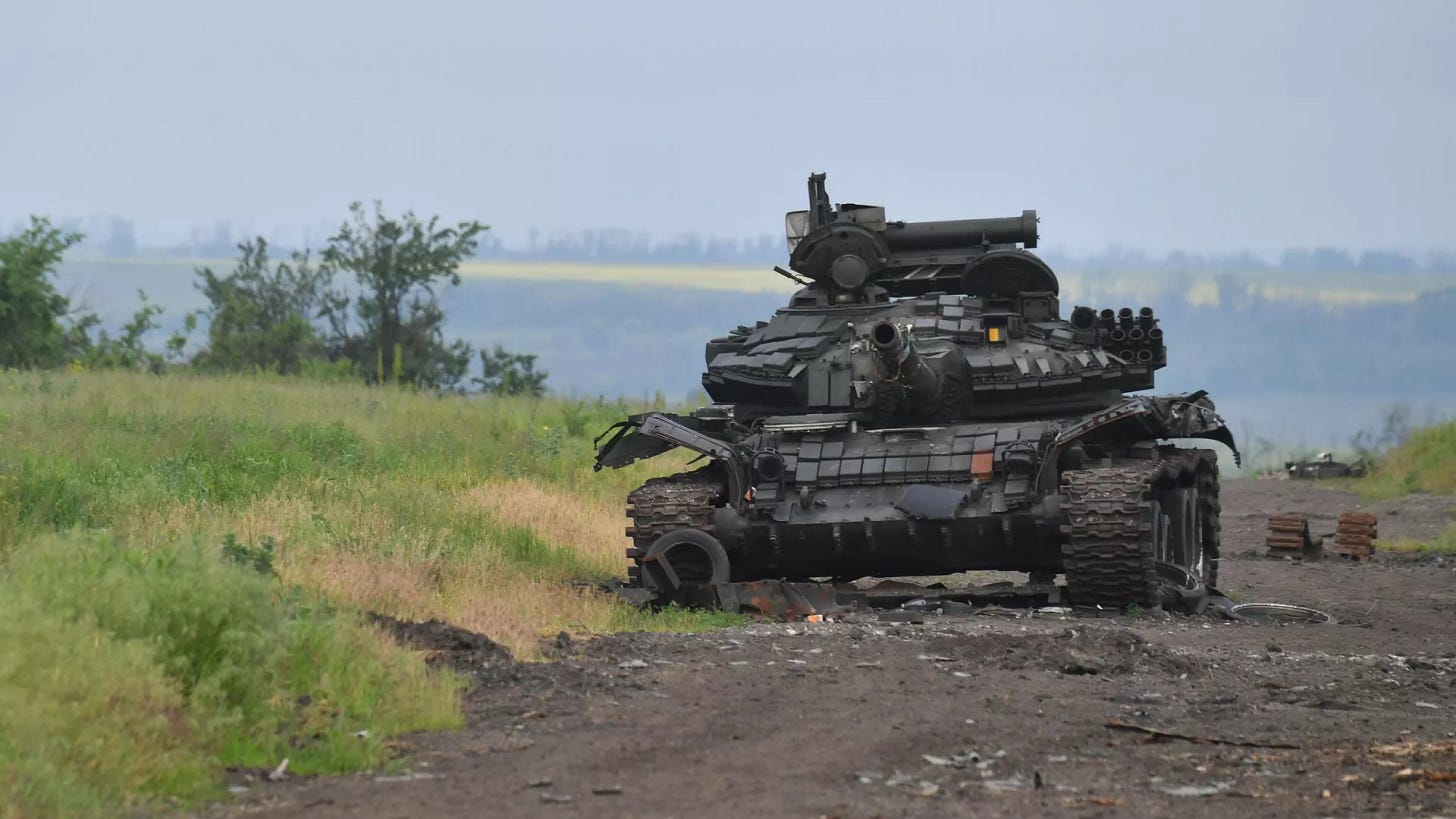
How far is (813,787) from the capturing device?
7.84 metres

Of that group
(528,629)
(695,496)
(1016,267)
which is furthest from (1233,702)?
(1016,267)

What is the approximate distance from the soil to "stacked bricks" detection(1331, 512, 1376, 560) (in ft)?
30.2

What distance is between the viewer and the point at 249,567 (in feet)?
34.0

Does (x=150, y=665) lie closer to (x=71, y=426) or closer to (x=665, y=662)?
(x=665, y=662)

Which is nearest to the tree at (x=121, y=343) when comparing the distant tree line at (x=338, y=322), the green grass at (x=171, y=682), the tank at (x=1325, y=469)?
the distant tree line at (x=338, y=322)

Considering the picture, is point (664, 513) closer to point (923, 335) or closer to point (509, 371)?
point (923, 335)


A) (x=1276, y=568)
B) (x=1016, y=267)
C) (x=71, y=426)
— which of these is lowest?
(x=1276, y=568)

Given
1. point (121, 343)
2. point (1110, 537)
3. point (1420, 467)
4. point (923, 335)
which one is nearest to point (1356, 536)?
point (923, 335)

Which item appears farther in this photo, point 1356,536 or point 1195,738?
point 1356,536

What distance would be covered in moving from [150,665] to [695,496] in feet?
25.9

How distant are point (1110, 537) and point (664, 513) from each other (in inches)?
129

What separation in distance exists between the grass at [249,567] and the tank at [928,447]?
4.27 feet

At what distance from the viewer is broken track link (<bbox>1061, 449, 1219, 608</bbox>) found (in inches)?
577

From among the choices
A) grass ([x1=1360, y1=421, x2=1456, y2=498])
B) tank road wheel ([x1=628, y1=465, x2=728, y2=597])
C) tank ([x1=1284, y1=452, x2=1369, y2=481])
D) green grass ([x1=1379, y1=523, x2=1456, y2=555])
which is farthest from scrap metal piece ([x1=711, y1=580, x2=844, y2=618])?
tank ([x1=1284, y1=452, x2=1369, y2=481])
